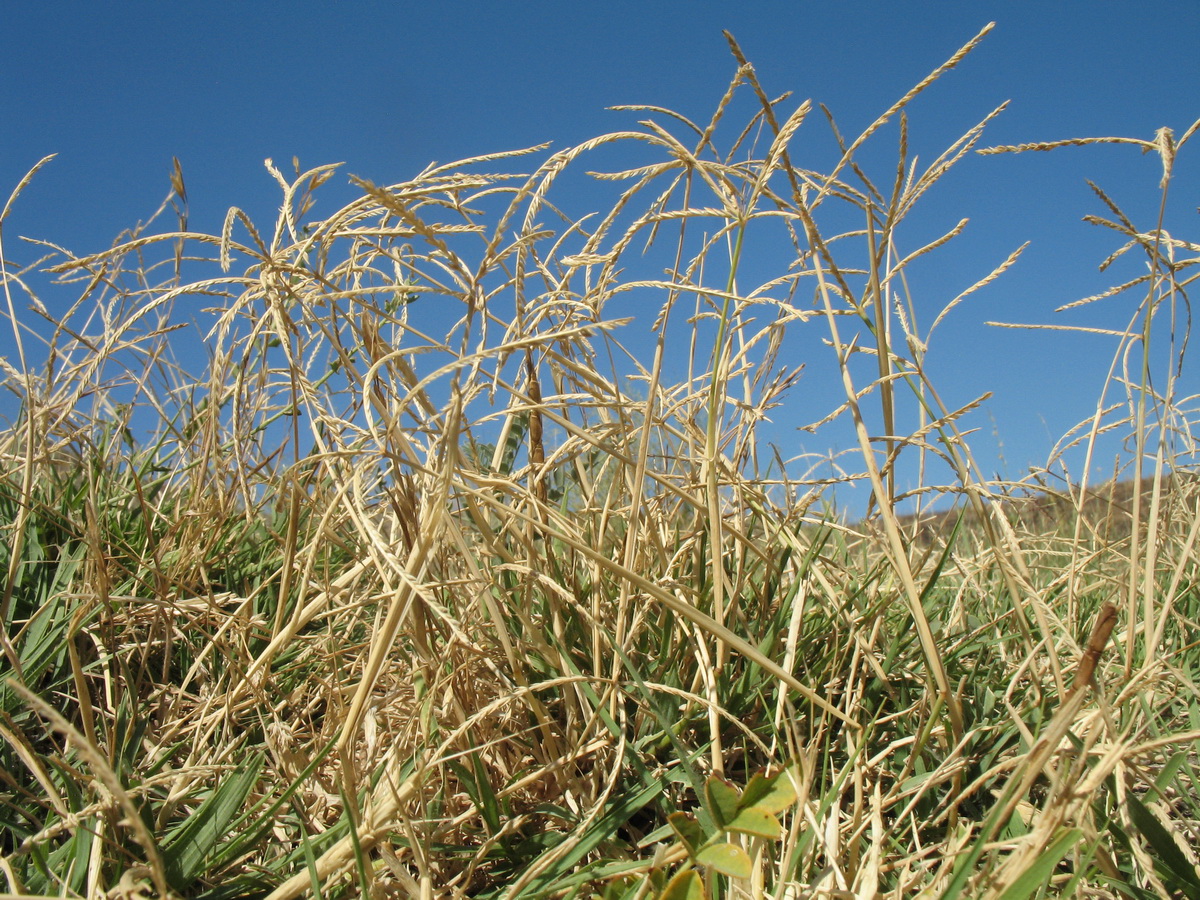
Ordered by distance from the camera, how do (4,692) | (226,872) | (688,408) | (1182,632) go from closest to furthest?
1. (226,872)
2. (4,692)
3. (688,408)
4. (1182,632)

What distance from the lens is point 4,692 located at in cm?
125

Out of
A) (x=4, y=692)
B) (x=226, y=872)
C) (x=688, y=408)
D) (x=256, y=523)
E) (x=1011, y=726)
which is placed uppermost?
(x=256, y=523)

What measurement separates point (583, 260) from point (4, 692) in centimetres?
112

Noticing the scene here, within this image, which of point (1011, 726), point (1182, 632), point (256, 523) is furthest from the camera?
point (256, 523)

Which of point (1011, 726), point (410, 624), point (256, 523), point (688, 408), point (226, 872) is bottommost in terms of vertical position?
point (1011, 726)

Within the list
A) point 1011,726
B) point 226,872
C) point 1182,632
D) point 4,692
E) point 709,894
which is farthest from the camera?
point 1182,632

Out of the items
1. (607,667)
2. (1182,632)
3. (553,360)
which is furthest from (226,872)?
(1182,632)

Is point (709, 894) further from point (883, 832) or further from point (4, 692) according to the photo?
point (4, 692)

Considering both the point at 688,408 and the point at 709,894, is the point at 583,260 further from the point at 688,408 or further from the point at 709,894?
the point at 709,894

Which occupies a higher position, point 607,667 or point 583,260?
point 583,260

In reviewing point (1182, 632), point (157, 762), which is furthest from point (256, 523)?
point (1182, 632)

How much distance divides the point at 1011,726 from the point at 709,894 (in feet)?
1.76

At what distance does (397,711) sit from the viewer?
3.87ft

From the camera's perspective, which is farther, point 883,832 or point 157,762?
point 157,762
